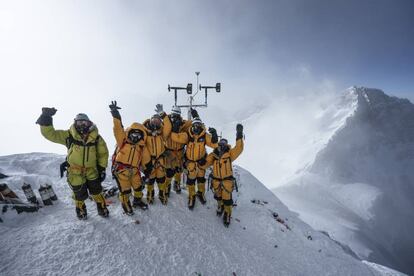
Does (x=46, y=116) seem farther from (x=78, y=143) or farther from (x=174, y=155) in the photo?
(x=174, y=155)

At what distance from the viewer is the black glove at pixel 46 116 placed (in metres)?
5.55

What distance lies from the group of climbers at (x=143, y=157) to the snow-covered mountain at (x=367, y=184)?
64.9 m

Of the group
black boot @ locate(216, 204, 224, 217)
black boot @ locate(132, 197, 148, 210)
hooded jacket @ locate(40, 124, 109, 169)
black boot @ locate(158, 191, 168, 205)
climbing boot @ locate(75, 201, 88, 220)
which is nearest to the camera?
hooded jacket @ locate(40, 124, 109, 169)

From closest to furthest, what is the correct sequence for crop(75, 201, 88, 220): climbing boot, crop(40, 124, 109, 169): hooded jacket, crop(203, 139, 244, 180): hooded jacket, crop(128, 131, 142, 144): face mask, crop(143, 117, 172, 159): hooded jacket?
crop(40, 124, 109, 169): hooded jacket
crop(75, 201, 88, 220): climbing boot
crop(128, 131, 142, 144): face mask
crop(143, 117, 172, 159): hooded jacket
crop(203, 139, 244, 180): hooded jacket

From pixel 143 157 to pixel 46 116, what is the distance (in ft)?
8.73

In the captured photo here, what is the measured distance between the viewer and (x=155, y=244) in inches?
225

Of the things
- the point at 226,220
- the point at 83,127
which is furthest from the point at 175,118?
the point at 226,220

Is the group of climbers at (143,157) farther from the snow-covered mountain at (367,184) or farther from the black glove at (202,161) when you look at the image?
the snow-covered mountain at (367,184)

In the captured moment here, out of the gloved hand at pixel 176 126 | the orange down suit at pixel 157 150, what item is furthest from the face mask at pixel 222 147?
the orange down suit at pixel 157 150

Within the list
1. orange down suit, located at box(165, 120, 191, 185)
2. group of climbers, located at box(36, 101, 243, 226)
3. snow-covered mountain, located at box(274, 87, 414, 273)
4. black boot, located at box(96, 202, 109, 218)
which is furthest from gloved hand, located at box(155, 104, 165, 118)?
snow-covered mountain, located at box(274, 87, 414, 273)

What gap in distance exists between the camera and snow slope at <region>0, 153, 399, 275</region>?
4.68 meters

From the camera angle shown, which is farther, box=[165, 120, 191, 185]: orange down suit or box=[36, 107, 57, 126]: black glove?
box=[165, 120, 191, 185]: orange down suit

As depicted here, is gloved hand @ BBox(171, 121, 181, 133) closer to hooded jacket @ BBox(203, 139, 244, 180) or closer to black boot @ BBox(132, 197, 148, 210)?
hooded jacket @ BBox(203, 139, 244, 180)

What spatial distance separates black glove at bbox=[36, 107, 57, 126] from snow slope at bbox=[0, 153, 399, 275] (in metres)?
2.29
